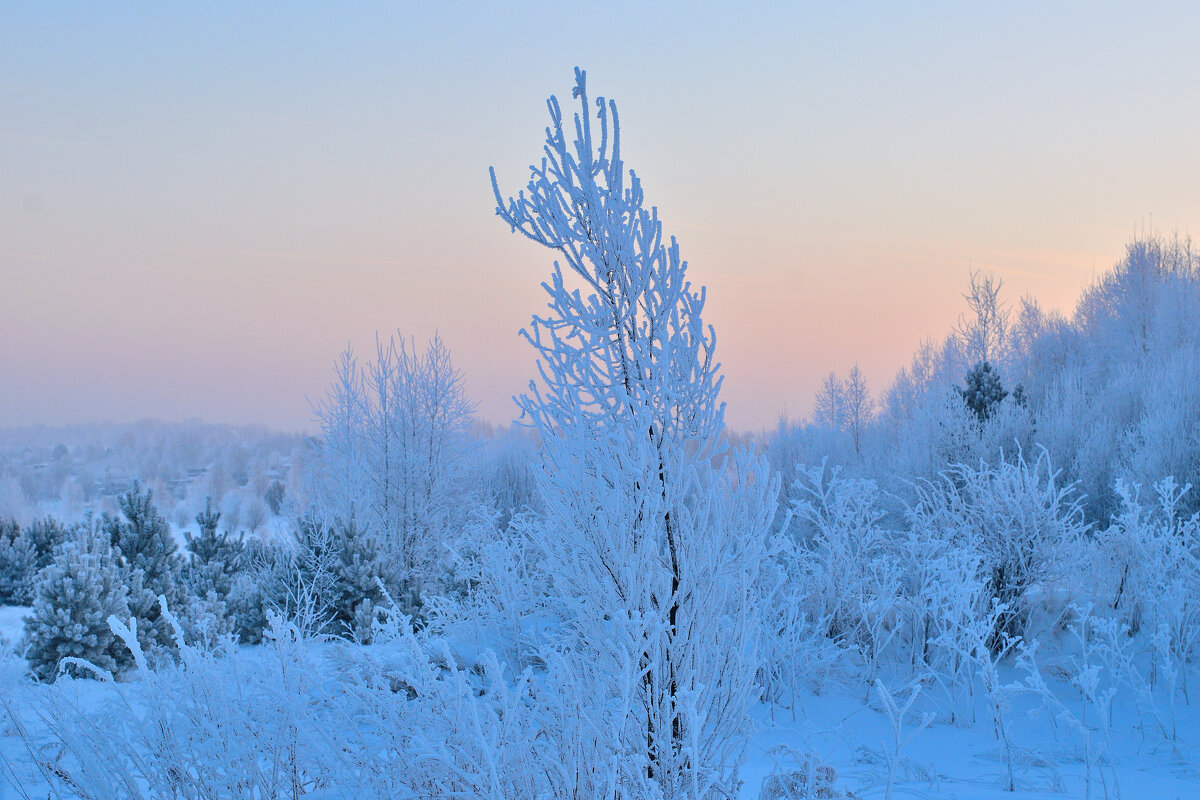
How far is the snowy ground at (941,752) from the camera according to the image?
201 inches

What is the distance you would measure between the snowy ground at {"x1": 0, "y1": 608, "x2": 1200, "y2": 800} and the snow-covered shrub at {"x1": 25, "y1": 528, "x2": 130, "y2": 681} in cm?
51

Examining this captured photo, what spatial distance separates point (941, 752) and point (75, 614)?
908 centimetres

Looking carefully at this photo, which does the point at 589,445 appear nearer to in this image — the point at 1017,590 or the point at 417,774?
the point at 417,774

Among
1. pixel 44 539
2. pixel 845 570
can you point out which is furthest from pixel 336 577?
pixel 44 539

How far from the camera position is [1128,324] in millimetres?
27844

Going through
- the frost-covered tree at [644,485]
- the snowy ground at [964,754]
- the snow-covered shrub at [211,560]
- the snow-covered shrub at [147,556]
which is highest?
the frost-covered tree at [644,485]

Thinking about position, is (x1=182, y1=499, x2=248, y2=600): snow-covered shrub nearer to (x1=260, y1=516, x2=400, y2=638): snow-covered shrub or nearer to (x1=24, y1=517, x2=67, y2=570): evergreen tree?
(x1=260, y1=516, x2=400, y2=638): snow-covered shrub

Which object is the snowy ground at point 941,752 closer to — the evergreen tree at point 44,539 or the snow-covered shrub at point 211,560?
the snow-covered shrub at point 211,560

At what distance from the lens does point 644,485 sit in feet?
11.8

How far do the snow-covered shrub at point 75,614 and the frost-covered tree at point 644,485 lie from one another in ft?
24.6

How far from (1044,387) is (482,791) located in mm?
29109

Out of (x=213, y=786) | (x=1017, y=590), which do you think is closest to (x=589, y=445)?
(x=213, y=786)

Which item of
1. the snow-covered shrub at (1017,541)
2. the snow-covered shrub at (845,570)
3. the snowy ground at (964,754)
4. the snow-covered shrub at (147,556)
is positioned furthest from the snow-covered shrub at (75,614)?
the snow-covered shrub at (1017,541)

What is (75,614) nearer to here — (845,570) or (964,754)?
(845,570)
